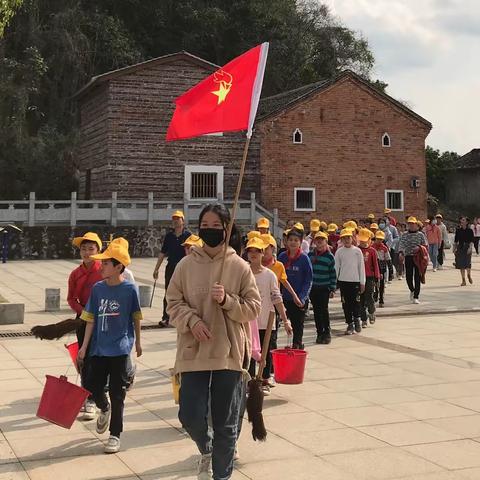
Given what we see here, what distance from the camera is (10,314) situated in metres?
11.2

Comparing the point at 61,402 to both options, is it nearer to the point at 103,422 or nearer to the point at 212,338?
the point at 103,422

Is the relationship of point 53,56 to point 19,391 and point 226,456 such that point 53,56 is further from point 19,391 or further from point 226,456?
point 226,456

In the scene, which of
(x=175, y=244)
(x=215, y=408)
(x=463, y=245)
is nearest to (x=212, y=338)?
(x=215, y=408)

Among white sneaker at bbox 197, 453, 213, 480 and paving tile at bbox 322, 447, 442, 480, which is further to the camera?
paving tile at bbox 322, 447, 442, 480

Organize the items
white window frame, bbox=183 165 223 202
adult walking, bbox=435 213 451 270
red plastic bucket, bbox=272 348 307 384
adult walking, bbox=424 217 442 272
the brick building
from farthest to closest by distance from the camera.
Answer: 1. white window frame, bbox=183 165 223 202
2. the brick building
3. adult walking, bbox=435 213 451 270
4. adult walking, bbox=424 217 442 272
5. red plastic bucket, bbox=272 348 307 384

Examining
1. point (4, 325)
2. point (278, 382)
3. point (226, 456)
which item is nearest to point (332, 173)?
point (4, 325)

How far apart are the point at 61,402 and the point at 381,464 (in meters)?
2.40

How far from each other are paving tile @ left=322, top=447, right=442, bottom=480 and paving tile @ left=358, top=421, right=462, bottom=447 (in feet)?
0.88

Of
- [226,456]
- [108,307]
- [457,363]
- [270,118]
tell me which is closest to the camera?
[226,456]

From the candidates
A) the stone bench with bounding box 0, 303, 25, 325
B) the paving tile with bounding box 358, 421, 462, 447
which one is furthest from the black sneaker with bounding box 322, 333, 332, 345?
the stone bench with bounding box 0, 303, 25, 325

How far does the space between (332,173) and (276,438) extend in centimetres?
2870

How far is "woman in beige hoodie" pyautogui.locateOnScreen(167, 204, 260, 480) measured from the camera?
13.6 feet

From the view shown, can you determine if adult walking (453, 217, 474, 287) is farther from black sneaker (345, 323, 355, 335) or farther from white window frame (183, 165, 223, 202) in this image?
white window frame (183, 165, 223, 202)

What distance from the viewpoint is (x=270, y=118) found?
3262 centimetres
